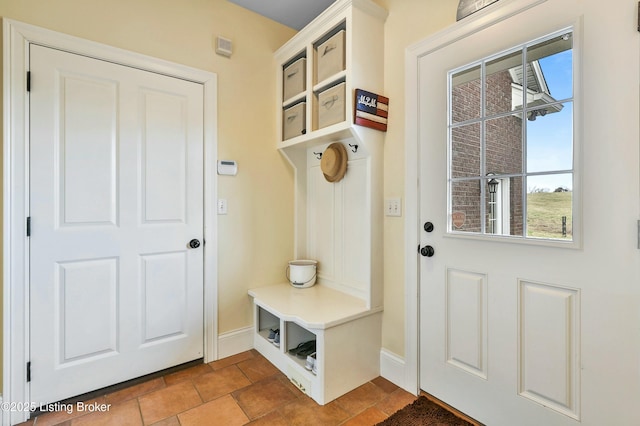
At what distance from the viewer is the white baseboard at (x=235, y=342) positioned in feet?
7.66

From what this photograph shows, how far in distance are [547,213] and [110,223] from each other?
240 cm

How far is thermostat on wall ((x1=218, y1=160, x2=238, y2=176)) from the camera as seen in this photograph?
231 centimetres

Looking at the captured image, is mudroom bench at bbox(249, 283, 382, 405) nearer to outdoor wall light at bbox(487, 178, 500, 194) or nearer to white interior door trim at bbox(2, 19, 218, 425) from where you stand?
outdoor wall light at bbox(487, 178, 500, 194)

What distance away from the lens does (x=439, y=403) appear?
1787 mm

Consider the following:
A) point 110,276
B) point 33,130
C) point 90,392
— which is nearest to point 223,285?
point 110,276

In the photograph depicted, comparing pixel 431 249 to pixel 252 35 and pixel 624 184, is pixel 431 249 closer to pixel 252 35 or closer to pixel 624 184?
pixel 624 184

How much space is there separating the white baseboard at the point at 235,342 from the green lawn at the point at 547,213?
81.4 inches

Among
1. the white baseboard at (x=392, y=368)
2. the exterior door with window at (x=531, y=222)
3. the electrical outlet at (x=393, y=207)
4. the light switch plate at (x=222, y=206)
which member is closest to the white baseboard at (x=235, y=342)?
the light switch plate at (x=222, y=206)

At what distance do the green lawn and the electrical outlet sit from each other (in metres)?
0.71

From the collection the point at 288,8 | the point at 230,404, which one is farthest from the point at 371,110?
the point at 230,404

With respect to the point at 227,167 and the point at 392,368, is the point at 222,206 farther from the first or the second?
the point at 392,368

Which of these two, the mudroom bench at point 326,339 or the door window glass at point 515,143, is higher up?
the door window glass at point 515,143

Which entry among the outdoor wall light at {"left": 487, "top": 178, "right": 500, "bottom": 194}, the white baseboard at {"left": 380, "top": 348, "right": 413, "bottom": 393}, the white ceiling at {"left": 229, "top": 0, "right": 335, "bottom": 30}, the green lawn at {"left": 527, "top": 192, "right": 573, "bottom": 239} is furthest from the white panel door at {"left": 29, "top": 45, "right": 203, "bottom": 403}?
the green lawn at {"left": 527, "top": 192, "right": 573, "bottom": 239}

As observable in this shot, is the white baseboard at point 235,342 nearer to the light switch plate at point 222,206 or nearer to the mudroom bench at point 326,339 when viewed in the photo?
the mudroom bench at point 326,339
